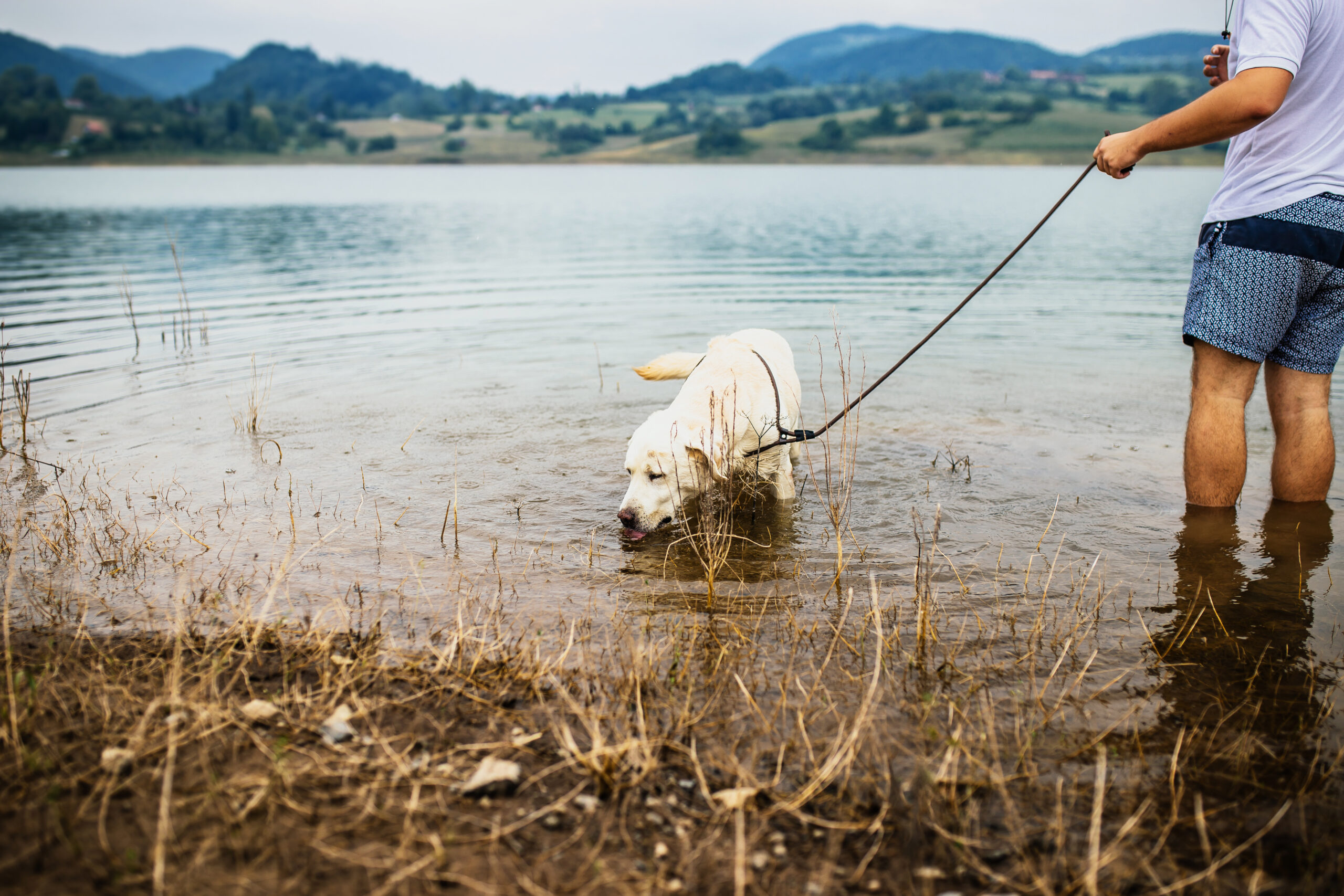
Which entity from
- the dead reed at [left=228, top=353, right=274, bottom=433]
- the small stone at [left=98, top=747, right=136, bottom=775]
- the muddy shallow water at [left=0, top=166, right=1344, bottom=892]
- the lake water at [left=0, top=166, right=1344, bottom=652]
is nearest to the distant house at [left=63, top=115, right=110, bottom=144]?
the lake water at [left=0, top=166, right=1344, bottom=652]

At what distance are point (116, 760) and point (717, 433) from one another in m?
3.29

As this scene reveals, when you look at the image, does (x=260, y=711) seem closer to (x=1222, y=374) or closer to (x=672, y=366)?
(x=672, y=366)

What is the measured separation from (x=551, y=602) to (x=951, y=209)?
3446cm

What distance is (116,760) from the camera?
8.32 ft

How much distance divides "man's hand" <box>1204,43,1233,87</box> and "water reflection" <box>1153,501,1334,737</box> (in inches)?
97.1

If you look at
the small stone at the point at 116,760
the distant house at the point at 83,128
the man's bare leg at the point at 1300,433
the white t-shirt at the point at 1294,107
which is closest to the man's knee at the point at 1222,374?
the man's bare leg at the point at 1300,433

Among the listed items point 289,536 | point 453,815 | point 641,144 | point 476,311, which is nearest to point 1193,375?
point 453,815

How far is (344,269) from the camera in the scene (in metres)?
18.1

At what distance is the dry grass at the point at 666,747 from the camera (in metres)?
2.25

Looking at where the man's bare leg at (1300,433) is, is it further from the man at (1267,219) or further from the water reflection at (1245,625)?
the water reflection at (1245,625)

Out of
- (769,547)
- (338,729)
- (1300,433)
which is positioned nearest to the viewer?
(338,729)

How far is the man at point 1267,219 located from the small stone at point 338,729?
4.18 metres

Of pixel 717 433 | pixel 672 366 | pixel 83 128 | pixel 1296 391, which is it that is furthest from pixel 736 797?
pixel 83 128

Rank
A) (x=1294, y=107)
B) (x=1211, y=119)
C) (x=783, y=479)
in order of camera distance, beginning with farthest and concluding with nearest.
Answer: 1. (x=783, y=479)
2. (x=1294, y=107)
3. (x=1211, y=119)
